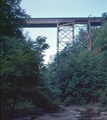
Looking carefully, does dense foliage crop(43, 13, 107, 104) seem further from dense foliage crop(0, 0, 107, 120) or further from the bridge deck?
the bridge deck

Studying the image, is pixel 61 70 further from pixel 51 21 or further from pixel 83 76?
pixel 51 21

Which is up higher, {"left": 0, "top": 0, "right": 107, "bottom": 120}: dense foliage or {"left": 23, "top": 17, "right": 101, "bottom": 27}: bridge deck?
{"left": 23, "top": 17, "right": 101, "bottom": 27}: bridge deck

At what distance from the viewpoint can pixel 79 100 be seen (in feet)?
68.2

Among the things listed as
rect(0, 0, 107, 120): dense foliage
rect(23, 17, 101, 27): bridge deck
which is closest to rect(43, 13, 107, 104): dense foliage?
rect(0, 0, 107, 120): dense foliage

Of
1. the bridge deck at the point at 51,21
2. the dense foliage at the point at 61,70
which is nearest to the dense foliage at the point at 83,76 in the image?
the dense foliage at the point at 61,70

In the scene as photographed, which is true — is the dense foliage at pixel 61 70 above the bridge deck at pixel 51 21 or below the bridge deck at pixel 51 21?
below

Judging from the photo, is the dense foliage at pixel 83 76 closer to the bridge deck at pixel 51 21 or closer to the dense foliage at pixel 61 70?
the dense foliage at pixel 61 70

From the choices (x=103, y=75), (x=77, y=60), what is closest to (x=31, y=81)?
(x=103, y=75)

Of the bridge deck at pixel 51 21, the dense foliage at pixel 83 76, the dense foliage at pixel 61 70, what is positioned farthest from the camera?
the bridge deck at pixel 51 21

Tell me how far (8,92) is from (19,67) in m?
0.99

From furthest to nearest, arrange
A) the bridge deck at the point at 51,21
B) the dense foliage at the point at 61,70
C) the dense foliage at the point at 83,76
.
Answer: the bridge deck at the point at 51,21
the dense foliage at the point at 83,76
the dense foliage at the point at 61,70

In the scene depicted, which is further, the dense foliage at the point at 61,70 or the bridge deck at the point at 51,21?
the bridge deck at the point at 51,21

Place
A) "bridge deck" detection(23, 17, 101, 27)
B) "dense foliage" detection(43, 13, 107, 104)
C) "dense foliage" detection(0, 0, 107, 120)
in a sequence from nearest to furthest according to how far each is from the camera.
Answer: "dense foliage" detection(0, 0, 107, 120) → "dense foliage" detection(43, 13, 107, 104) → "bridge deck" detection(23, 17, 101, 27)

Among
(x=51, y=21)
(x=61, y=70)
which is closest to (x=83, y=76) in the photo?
(x=61, y=70)
